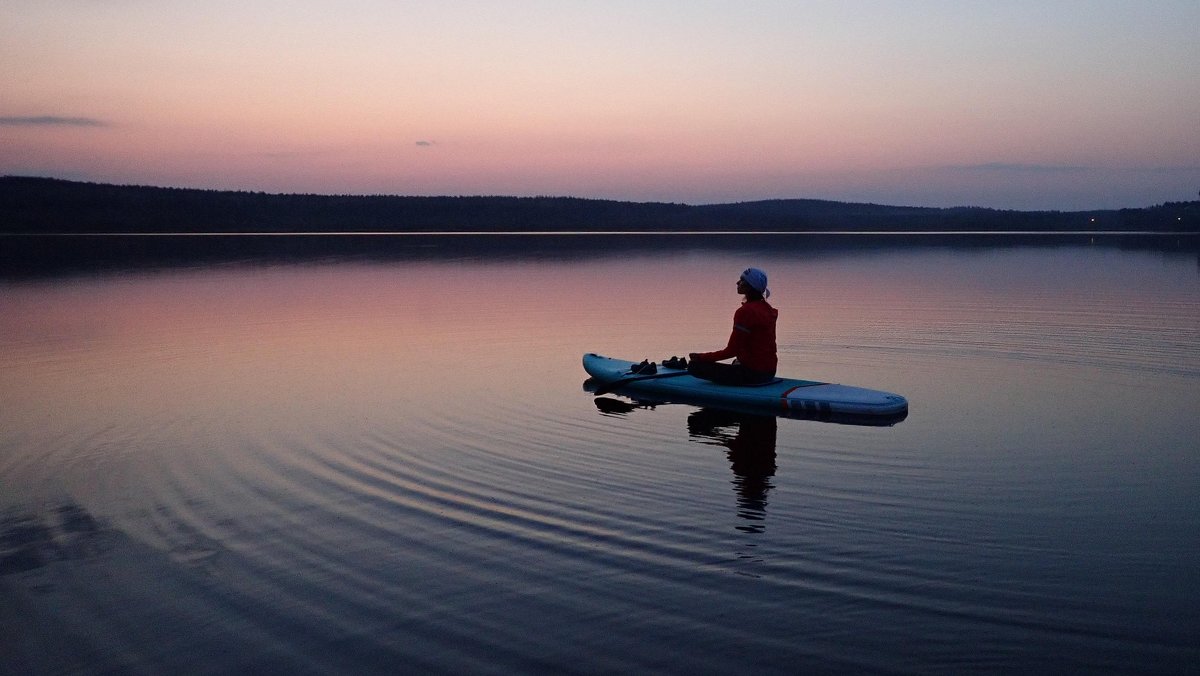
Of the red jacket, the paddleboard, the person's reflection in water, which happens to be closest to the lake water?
the person's reflection in water

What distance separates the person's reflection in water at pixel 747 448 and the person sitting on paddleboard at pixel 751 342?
0.56m

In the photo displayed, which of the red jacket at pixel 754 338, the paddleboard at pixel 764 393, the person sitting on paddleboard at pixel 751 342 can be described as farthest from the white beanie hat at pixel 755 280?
the paddleboard at pixel 764 393

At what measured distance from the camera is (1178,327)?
1950cm

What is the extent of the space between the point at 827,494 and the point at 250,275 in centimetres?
3332

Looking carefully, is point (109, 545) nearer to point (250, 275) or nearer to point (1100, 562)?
point (1100, 562)

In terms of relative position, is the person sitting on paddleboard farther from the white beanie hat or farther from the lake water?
the lake water

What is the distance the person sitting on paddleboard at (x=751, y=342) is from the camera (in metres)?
12.6

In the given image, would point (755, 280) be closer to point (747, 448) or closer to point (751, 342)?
point (751, 342)

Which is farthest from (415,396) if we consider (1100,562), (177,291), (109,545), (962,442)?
(177,291)

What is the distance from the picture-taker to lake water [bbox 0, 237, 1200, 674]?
5441mm

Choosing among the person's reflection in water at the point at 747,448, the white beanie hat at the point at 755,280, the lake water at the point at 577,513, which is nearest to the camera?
the lake water at the point at 577,513

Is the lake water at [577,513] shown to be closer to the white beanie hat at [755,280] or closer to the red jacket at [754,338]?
the red jacket at [754,338]

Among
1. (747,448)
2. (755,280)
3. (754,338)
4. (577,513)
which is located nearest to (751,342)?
(754,338)

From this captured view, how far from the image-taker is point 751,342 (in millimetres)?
12852
